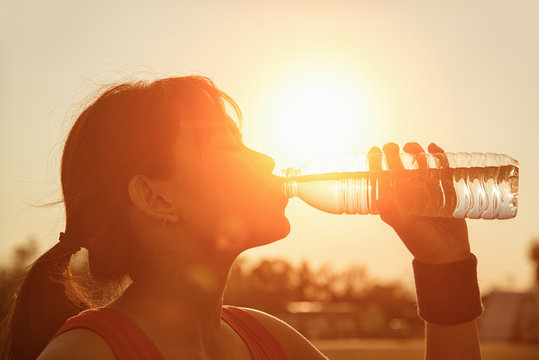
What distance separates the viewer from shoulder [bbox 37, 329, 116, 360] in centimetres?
196

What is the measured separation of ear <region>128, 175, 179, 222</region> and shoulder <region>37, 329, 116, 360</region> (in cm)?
45

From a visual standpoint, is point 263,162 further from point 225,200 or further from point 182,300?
point 182,300

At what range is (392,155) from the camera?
259 centimetres

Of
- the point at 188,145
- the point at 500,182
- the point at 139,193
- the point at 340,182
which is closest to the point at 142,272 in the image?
the point at 139,193

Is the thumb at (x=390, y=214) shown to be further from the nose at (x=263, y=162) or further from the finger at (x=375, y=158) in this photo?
the nose at (x=263, y=162)

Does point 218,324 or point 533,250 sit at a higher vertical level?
point 218,324

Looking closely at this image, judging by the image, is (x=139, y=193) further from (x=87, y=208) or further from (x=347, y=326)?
(x=347, y=326)

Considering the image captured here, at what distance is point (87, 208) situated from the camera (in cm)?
239

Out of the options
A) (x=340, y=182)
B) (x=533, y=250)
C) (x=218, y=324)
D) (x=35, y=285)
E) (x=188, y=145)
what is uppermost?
(x=188, y=145)

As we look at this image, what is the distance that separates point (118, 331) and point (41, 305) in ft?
1.42

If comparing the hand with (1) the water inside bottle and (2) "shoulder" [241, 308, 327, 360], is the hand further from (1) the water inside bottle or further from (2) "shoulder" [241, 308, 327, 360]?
(2) "shoulder" [241, 308, 327, 360]

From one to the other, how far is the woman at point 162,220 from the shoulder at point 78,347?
232 mm

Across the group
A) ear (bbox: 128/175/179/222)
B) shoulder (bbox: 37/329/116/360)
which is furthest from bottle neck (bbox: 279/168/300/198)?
shoulder (bbox: 37/329/116/360)

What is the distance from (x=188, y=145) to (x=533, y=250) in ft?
288
